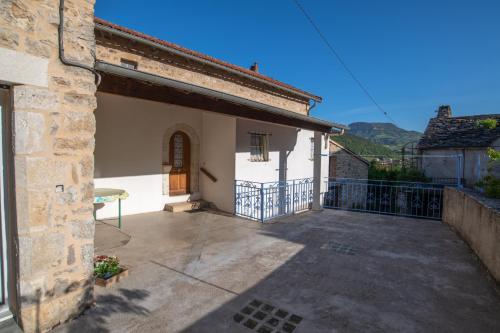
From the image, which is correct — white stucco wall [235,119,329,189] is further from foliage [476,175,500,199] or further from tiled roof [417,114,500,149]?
tiled roof [417,114,500,149]

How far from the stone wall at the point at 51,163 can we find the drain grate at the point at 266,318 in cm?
170

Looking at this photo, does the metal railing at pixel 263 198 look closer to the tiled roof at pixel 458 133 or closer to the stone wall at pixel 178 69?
the stone wall at pixel 178 69

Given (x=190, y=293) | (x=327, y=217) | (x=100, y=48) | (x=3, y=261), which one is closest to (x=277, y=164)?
(x=327, y=217)

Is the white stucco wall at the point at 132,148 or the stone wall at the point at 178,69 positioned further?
the stone wall at the point at 178,69

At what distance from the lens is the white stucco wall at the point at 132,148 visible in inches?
267

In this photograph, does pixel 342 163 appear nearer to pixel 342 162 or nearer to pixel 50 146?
pixel 342 162

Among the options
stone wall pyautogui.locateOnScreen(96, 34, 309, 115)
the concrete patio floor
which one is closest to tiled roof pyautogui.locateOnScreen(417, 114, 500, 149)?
stone wall pyautogui.locateOnScreen(96, 34, 309, 115)

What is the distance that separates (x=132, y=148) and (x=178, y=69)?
3750 mm

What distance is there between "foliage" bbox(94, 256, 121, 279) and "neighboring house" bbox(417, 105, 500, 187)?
13.1 m

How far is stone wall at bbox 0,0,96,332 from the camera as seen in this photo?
2367 mm

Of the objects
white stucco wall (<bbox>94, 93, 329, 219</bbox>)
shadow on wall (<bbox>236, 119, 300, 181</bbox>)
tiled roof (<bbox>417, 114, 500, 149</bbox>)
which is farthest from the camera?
tiled roof (<bbox>417, 114, 500, 149</bbox>)

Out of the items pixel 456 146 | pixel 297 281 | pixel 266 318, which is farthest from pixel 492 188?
pixel 456 146

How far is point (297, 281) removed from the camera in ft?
11.9

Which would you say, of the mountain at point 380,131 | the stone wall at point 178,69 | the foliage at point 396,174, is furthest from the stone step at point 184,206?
the mountain at point 380,131
